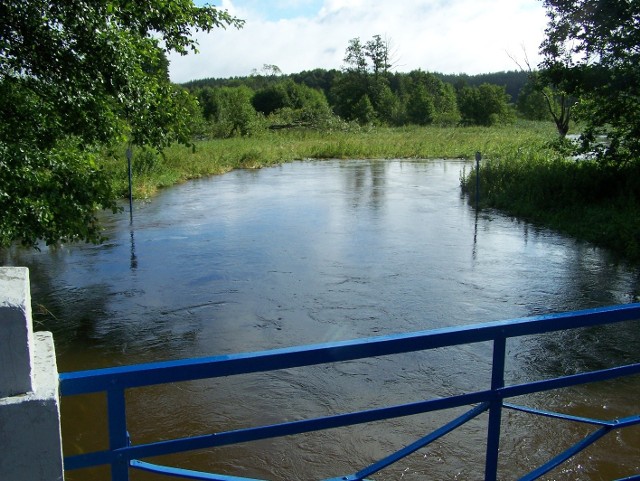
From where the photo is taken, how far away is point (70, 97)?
269 inches

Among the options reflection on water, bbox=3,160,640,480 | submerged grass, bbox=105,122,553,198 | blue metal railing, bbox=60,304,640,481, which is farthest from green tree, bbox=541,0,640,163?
blue metal railing, bbox=60,304,640,481

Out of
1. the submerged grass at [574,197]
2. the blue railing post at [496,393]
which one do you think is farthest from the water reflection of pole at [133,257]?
the blue railing post at [496,393]

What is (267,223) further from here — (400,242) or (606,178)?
(606,178)

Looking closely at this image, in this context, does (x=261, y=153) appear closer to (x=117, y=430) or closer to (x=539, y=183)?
(x=539, y=183)

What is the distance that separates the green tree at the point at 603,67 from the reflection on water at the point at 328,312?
125 inches

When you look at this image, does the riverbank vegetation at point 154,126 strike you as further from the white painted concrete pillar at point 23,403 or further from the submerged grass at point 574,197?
the white painted concrete pillar at point 23,403

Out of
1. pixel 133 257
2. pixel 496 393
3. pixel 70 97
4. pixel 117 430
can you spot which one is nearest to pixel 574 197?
pixel 133 257

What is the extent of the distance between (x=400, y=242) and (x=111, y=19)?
318 inches

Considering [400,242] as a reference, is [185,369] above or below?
above

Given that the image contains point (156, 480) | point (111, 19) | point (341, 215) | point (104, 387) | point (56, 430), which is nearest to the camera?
point (56, 430)

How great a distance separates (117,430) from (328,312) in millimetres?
6729

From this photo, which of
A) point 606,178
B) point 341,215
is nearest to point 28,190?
point 341,215

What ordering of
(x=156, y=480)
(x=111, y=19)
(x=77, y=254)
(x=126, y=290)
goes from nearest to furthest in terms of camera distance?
(x=156, y=480)
(x=111, y=19)
(x=126, y=290)
(x=77, y=254)

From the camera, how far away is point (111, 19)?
262 inches
